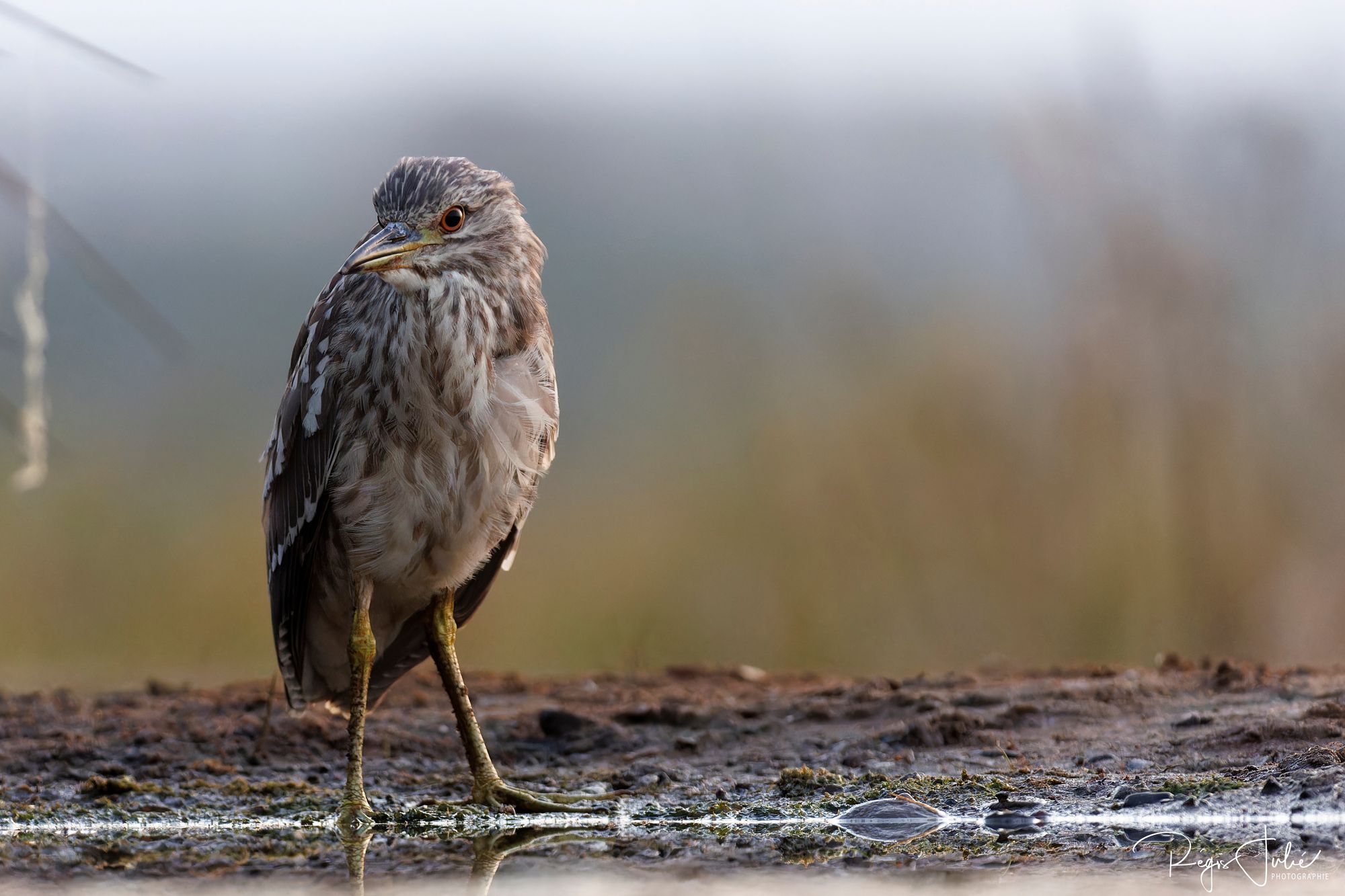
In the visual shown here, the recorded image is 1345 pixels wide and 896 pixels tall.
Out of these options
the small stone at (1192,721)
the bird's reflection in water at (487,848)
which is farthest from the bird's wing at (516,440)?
the small stone at (1192,721)

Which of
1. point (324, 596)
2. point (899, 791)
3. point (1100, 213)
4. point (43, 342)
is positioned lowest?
point (899, 791)

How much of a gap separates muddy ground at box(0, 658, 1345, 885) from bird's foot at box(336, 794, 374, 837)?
0.07 meters

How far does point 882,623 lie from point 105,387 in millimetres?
20554

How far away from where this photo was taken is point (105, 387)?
1011 inches

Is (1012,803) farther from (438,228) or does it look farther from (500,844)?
(438,228)

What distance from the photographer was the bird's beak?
416 centimetres

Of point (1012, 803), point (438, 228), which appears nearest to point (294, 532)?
point (438, 228)

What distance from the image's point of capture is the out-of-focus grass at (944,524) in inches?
329

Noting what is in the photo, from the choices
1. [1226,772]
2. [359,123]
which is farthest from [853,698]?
[359,123]

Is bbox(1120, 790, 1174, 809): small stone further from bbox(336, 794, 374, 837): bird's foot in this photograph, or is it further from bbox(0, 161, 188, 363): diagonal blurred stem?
bbox(0, 161, 188, 363): diagonal blurred stem

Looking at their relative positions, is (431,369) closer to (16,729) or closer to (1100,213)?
(16,729)

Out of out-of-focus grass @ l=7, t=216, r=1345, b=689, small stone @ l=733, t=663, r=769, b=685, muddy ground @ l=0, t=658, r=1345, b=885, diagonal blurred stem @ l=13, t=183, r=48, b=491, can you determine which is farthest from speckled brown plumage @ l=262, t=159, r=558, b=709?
out-of-focus grass @ l=7, t=216, r=1345, b=689

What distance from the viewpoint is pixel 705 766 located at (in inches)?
190

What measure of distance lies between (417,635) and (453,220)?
5.26ft
